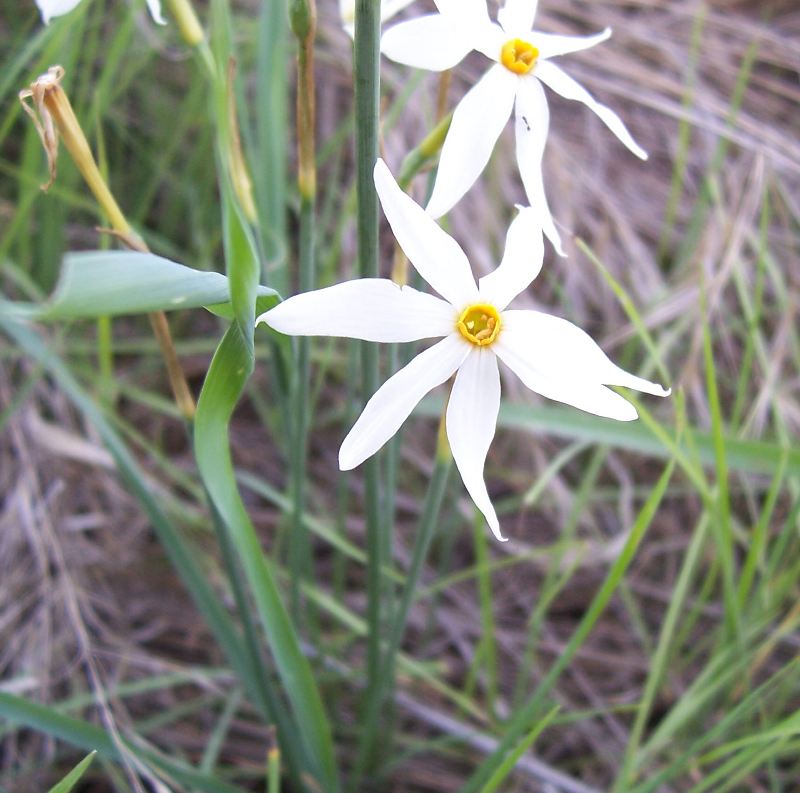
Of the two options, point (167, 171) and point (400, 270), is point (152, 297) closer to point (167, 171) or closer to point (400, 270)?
point (400, 270)

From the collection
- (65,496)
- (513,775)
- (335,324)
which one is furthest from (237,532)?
(65,496)

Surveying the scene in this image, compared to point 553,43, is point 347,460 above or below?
below

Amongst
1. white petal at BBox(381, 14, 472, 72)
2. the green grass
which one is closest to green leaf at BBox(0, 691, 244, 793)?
the green grass

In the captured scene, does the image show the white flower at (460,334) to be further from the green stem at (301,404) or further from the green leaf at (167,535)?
the green leaf at (167,535)

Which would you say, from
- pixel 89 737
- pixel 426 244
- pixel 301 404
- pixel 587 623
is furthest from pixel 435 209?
pixel 89 737

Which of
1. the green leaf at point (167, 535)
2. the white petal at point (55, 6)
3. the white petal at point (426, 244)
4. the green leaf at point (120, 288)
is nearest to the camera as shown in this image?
the green leaf at point (120, 288)

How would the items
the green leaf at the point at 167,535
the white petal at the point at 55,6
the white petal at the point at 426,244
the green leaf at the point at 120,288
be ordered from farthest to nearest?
the green leaf at the point at 167,535 < the white petal at the point at 55,6 < the white petal at the point at 426,244 < the green leaf at the point at 120,288

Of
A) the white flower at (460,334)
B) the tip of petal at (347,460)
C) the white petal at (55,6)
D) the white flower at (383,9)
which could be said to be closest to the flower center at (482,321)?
the white flower at (460,334)

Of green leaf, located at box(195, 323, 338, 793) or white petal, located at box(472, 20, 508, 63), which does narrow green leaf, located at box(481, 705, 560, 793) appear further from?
white petal, located at box(472, 20, 508, 63)

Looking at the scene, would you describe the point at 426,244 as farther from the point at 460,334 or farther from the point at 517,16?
the point at 517,16
